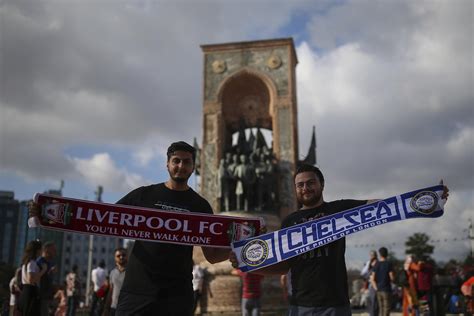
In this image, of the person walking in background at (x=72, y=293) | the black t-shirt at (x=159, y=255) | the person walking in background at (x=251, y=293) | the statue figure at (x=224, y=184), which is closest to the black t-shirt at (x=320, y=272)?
the black t-shirt at (x=159, y=255)

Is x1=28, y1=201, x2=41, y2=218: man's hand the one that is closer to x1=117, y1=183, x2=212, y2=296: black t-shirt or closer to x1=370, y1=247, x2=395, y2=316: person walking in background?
x1=117, y1=183, x2=212, y2=296: black t-shirt

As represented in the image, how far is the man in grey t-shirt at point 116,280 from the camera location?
5.82 meters

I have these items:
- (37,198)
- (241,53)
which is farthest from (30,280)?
(241,53)

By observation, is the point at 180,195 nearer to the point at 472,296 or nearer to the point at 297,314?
the point at 297,314

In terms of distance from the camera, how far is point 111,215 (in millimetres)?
3574

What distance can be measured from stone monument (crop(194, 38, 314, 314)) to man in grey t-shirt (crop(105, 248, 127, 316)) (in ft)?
39.1

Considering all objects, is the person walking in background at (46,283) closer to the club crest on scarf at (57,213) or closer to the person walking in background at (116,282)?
the person walking in background at (116,282)

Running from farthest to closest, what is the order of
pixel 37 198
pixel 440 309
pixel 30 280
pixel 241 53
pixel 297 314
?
pixel 241 53
pixel 440 309
pixel 30 280
pixel 37 198
pixel 297 314

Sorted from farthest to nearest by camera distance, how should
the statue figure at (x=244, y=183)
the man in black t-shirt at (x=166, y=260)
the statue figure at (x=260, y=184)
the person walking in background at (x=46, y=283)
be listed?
the statue figure at (x=260, y=184) → the statue figure at (x=244, y=183) → the person walking in background at (x=46, y=283) → the man in black t-shirt at (x=166, y=260)

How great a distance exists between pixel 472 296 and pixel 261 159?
11.8 m

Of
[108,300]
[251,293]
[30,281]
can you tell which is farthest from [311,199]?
[251,293]

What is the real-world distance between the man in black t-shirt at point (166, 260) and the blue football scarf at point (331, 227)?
8.8 inches

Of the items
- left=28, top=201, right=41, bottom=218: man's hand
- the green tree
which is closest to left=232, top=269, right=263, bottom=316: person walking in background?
left=28, top=201, right=41, bottom=218: man's hand

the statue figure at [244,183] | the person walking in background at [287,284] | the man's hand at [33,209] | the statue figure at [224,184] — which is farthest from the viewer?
the statue figure at [224,184]
